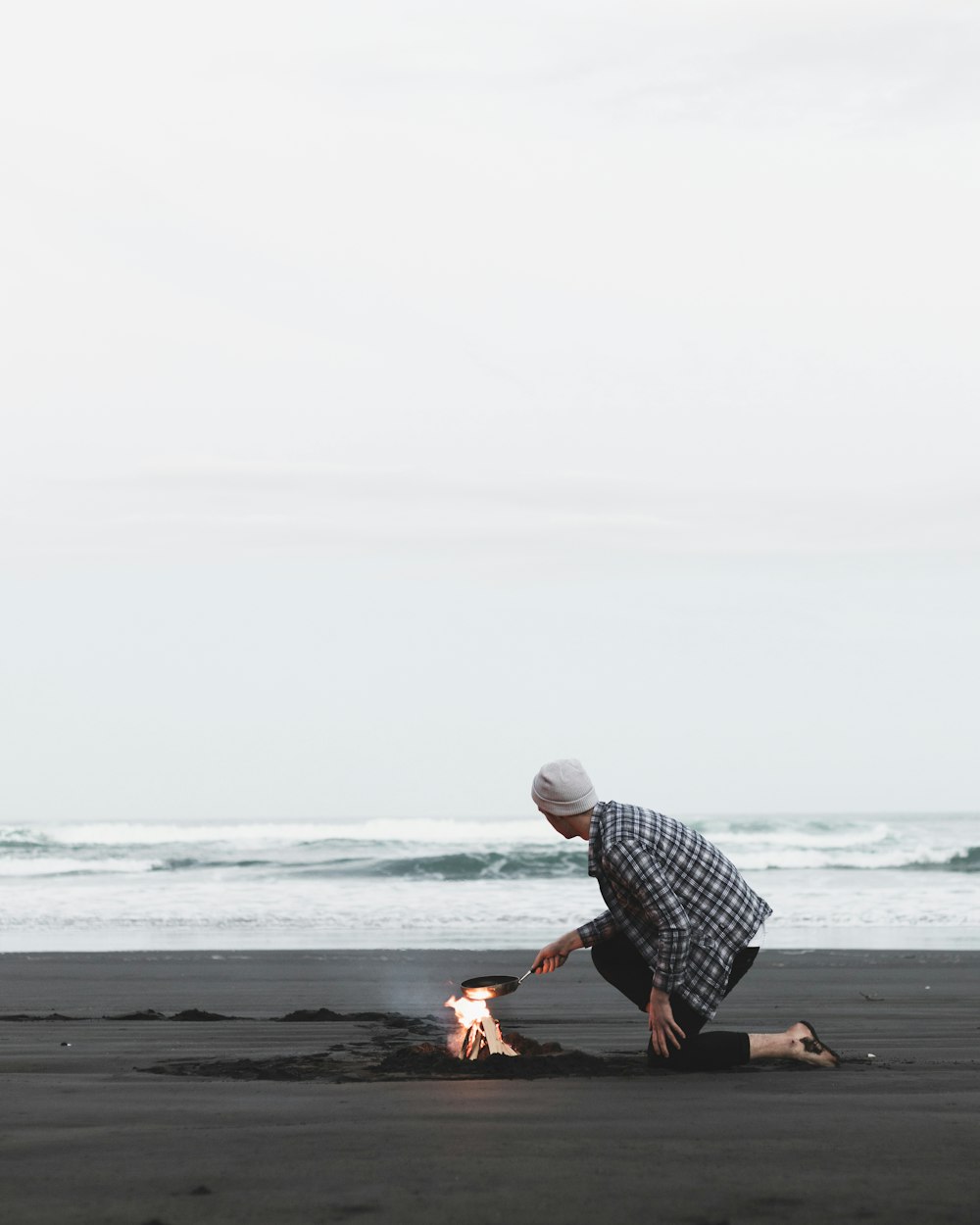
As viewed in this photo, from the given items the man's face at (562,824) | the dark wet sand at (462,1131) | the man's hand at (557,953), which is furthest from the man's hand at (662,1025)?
the man's face at (562,824)

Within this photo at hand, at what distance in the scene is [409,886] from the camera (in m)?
24.5

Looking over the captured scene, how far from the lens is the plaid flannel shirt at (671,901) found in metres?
4.60

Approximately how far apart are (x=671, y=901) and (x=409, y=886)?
20352 mm

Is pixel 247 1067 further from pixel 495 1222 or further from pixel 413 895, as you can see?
pixel 413 895


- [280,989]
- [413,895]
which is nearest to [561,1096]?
[280,989]

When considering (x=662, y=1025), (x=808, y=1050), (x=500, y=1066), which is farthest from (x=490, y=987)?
(x=808, y=1050)

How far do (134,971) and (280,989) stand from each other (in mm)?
1839

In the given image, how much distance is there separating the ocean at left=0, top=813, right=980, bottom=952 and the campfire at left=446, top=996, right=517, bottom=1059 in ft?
25.6

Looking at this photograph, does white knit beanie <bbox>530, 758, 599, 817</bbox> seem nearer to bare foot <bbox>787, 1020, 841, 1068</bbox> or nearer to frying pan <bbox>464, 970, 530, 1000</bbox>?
frying pan <bbox>464, 970, 530, 1000</bbox>

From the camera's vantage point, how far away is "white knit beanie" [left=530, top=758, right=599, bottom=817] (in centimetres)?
457

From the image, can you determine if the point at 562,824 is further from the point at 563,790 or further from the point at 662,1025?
the point at 662,1025

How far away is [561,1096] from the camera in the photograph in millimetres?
4371

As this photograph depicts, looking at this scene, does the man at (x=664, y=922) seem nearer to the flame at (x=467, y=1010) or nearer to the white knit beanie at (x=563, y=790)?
the white knit beanie at (x=563, y=790)

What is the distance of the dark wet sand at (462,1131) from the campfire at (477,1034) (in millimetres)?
337
